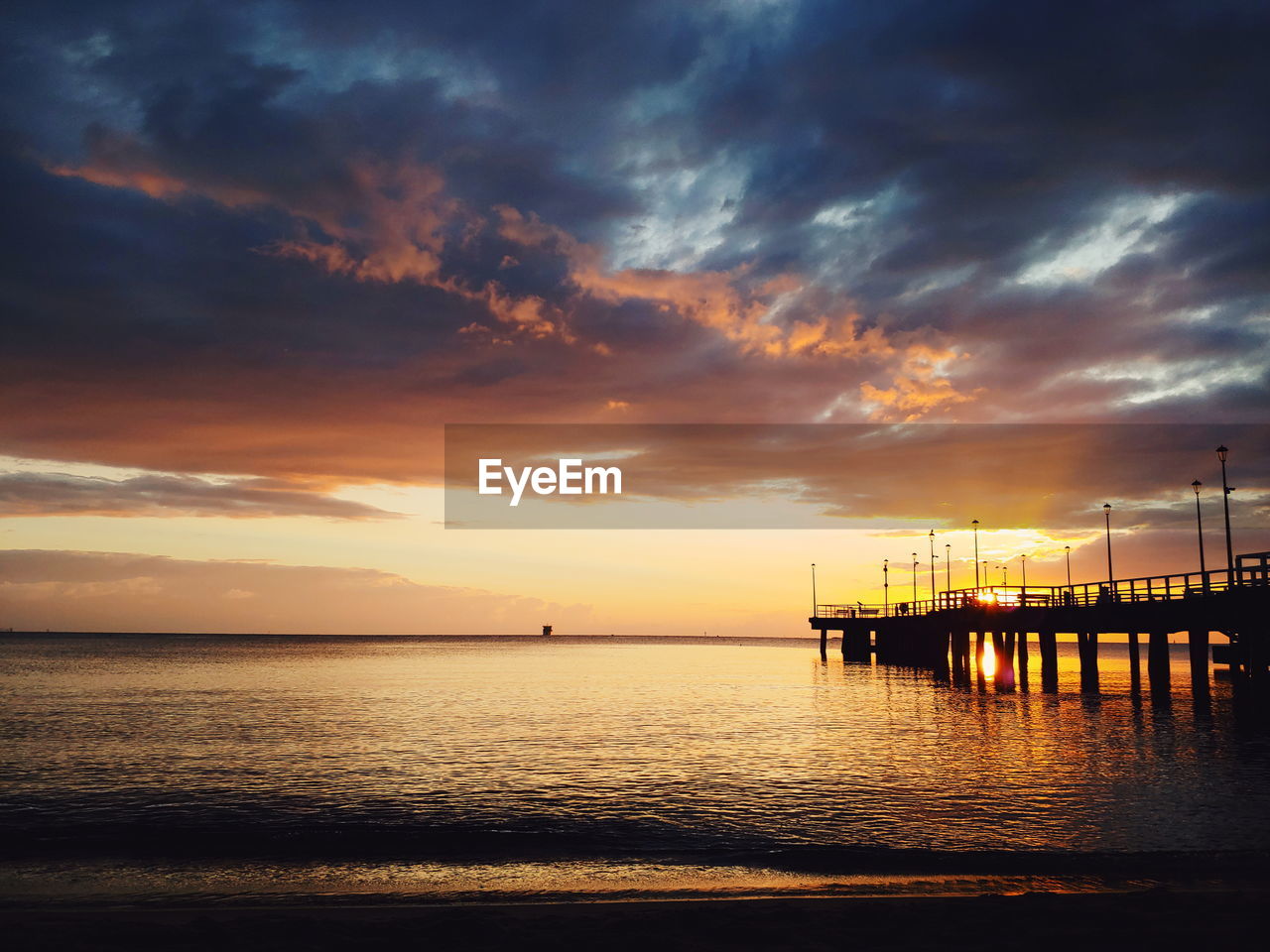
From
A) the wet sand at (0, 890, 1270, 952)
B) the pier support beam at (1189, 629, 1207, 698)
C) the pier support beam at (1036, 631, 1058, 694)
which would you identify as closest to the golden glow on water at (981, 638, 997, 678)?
the pier support beam at (1036, 631, 1058, 694)

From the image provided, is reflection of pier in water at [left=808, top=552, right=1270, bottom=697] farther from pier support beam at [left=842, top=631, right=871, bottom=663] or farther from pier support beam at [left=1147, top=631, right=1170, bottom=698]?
pier support beam at [left=842, top=631, right=871, bottom=663]

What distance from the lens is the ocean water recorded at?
1525 cm

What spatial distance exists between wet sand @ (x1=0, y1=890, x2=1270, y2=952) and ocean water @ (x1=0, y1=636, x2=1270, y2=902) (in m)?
1.57

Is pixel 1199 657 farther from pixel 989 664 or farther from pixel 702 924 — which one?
pixel 989 664

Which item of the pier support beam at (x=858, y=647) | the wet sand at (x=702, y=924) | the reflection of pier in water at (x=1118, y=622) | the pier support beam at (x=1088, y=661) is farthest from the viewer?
the pier support beam at (x=858, y=647)

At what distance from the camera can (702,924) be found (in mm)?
11352

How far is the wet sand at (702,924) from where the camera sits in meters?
10.5

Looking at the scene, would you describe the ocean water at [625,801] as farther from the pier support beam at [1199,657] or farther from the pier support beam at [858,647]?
the pier support beam at [858,647]

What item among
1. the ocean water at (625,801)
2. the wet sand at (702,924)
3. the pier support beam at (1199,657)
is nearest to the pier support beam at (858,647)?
the ocean water at (625,801)

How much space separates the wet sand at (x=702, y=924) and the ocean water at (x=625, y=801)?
5.13 ft

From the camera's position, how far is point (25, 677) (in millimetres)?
79562

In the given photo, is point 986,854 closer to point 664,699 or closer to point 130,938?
point 130,938

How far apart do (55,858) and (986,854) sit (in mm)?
17557

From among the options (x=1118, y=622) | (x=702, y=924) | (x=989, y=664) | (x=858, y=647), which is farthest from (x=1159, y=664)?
(x=858, y=647)
